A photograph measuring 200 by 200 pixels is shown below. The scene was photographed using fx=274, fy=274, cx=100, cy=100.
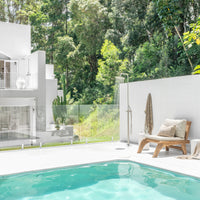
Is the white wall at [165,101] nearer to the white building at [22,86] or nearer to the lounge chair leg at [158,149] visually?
the lounge chair leg at [158,149]

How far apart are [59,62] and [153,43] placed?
32.1ft

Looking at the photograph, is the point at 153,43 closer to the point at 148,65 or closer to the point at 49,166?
the point at 148,65

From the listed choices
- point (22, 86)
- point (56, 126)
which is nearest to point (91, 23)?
point (22, 86)

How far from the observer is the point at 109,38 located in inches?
813

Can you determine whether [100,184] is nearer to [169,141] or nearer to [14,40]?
[169,141]

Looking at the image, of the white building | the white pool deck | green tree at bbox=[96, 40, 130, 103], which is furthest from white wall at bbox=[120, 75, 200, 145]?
green tree at bbox=[96, 40, 130, 103]

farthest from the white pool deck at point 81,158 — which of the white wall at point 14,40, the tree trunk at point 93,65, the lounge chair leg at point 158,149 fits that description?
the tree trunk at point 93,65

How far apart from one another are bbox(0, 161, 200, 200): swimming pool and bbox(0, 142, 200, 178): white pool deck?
261 mm

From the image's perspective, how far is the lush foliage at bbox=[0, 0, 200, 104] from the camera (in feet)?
53.1

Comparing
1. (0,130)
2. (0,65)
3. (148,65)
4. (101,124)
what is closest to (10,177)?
(0,130)

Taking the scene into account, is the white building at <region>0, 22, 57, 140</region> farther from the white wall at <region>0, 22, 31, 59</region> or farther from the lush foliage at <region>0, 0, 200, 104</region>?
the lush foliage at <region>0, 0, 200, 104</region>

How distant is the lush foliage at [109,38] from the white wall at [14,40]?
11.6ft

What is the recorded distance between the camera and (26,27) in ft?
45.9

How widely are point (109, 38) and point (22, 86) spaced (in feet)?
34.0
